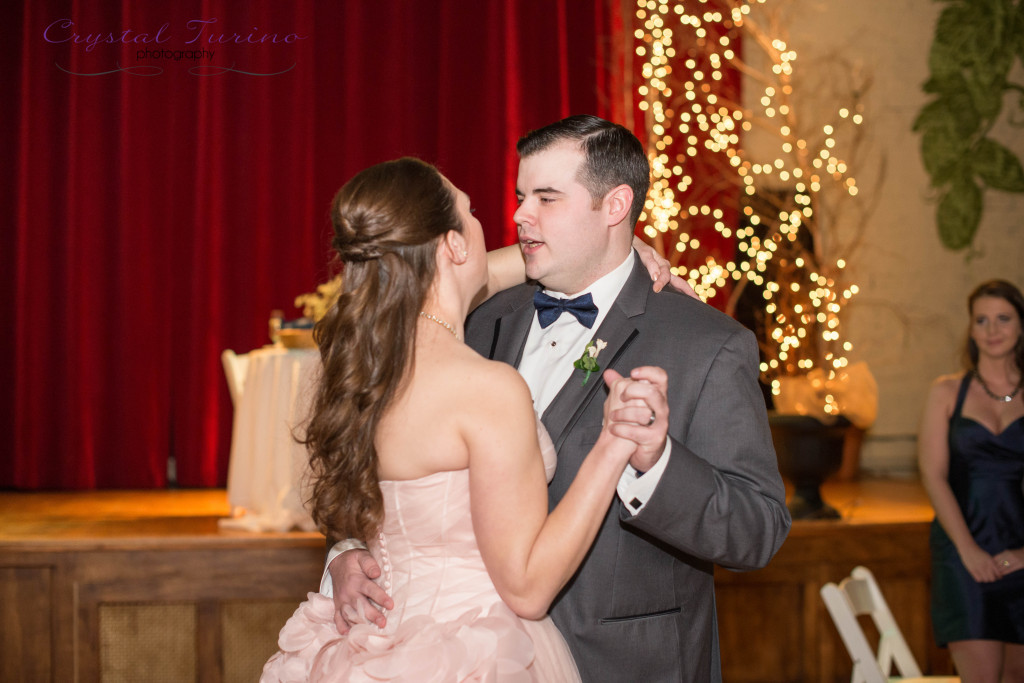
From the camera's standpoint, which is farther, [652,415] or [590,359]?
[590,359]

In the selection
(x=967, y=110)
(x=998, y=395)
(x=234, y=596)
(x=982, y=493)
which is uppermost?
(x=967, y=110)

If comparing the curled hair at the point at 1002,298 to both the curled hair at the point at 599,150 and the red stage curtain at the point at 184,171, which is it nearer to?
the curled hair at the point at 599,150

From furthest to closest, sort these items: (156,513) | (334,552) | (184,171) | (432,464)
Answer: (184,171) → (156,513) → (334,552) → (432,464)

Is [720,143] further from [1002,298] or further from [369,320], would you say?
[369,320]

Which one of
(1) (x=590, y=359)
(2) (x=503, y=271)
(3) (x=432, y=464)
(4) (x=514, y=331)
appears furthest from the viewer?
(2) (x=503, y=271)

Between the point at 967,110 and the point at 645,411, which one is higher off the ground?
the point at 967,110

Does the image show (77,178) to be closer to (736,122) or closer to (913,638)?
(736,122)

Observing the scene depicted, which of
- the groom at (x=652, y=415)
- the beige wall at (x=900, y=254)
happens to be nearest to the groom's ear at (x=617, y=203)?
the groom at (x=652, y=415)

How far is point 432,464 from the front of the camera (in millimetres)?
1518

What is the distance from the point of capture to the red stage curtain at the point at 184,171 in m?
6.29

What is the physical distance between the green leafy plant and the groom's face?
5.84 m

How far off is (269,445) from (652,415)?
3.45 meters

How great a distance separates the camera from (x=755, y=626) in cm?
391

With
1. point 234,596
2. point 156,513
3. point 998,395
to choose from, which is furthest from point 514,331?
point 156,513
